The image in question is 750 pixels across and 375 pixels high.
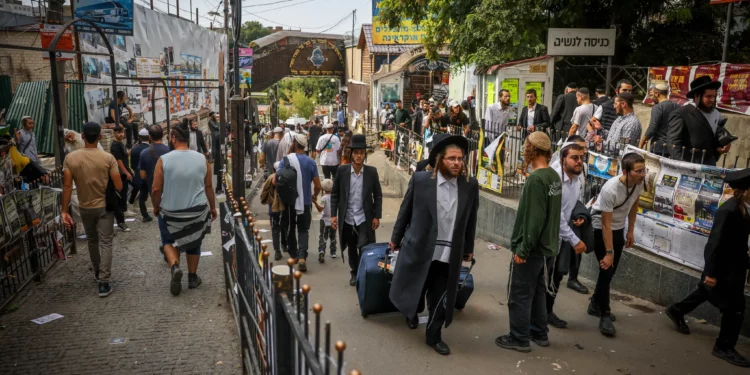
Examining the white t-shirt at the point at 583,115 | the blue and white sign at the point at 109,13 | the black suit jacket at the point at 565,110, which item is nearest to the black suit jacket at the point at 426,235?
the white t-shirt at the point at 583,115

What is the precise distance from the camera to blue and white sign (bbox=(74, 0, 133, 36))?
1339cm

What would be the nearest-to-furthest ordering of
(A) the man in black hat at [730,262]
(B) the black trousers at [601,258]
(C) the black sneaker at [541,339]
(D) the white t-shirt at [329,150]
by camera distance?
(A) the man in black hat at [730,262]
(C) the black sneaker at [541,339]
(B) the black trousers at [601,258]
(D) the white t-shirt at [329,150]

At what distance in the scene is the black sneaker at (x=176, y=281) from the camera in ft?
20.3

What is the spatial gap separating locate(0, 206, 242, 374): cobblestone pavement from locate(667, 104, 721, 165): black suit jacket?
525 centimetres

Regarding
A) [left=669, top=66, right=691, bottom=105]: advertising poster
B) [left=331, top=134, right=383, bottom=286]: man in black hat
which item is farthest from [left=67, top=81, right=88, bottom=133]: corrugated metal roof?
[left=669, top=66, right=691, bottom=105]: advertising poster

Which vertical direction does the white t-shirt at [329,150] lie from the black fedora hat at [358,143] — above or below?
below

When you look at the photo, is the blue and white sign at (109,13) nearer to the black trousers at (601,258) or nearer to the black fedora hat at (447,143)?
the black fedora hat at (447,143)

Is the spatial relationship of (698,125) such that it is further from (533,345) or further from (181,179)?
(181,179)

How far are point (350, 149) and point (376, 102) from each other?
24876mm

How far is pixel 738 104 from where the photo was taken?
11.2 meters

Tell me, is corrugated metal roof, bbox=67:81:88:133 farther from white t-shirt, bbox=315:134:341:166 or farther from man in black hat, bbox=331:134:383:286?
man in black hat, bbox=331:134:383:286

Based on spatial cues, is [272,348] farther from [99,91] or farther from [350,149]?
[99,91]

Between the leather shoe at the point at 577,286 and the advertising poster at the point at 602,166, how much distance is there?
4.34ft

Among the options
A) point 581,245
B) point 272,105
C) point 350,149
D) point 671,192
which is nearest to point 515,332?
point 581,245
